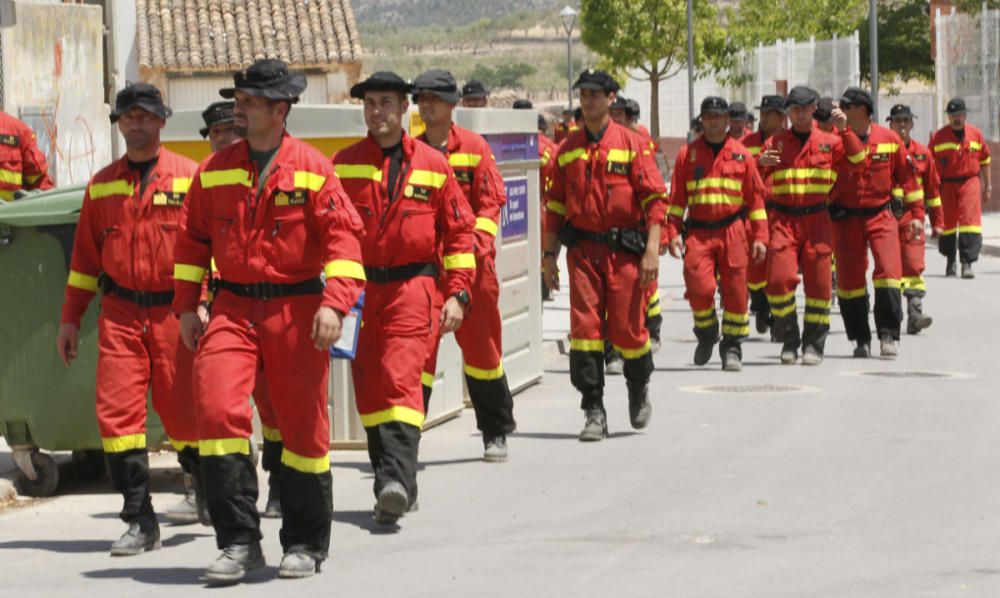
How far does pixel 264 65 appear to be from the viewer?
27.5ft

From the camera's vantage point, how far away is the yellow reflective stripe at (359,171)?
10.0m

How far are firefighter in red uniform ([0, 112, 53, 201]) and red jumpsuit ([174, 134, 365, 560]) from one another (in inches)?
231

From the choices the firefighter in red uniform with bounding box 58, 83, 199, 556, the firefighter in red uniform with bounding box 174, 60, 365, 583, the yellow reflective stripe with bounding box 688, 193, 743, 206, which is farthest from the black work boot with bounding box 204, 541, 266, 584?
the yellow reflective stripe with bounding box 688, 193, 743, 206

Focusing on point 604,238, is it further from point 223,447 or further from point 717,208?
point 223,447

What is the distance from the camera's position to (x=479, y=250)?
10961 millimetres

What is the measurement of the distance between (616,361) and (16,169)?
501 cm

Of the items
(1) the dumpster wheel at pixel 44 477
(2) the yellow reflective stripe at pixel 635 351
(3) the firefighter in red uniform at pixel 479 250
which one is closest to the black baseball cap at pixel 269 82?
(3) the firefighter in red uniform at pixel 479 250

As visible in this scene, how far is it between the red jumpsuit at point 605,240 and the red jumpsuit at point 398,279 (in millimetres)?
2404

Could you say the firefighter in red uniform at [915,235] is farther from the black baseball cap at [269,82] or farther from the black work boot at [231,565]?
the black work boot at [231,565]

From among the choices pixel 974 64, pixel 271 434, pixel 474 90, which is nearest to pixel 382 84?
pixel 271 434

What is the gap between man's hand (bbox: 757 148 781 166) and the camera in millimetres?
16359

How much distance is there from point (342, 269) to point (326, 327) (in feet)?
0.85

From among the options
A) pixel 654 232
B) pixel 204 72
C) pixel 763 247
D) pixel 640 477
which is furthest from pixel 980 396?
pixel 204 72

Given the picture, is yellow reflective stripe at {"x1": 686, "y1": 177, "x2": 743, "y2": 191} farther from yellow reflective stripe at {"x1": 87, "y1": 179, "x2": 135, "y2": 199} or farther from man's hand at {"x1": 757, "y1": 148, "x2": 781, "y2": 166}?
yellow reflective stripe at {"x1": 87, "y1": 179, "x2": 135, "y2": 199}
